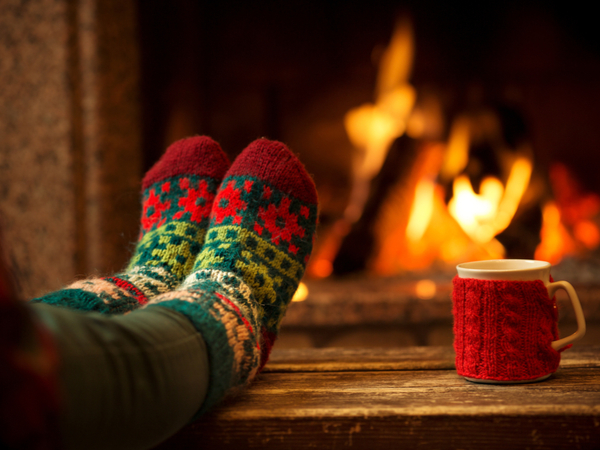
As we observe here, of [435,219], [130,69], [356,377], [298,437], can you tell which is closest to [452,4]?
[435,219]

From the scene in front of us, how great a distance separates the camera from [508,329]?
42 cm

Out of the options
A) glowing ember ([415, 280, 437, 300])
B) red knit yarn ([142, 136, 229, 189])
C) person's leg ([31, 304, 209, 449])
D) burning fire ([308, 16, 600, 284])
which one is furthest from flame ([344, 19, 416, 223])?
person's leg ([31, 304, 209, 449])

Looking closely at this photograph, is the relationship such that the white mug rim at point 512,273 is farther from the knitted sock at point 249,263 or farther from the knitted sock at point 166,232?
the knitted sock at point 166,232

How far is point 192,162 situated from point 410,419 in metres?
0.47

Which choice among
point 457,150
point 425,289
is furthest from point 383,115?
point 425,289

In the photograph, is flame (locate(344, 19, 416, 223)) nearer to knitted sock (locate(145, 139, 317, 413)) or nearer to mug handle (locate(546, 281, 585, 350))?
knitted sock (locate(145, 139, 317, 413))

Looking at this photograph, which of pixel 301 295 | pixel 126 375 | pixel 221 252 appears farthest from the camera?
pixel 301 295

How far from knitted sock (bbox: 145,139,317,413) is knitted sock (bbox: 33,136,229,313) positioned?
5 cm

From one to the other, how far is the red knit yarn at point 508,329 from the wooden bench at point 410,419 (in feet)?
0.05

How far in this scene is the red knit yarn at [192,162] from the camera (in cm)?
70

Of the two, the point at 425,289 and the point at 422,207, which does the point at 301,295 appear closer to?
the point at 425,289

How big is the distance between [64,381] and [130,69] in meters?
1.00

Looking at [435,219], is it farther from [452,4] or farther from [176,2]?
[176,2]

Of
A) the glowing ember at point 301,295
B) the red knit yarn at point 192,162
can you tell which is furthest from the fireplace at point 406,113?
the red knit yarn at point 192,162
